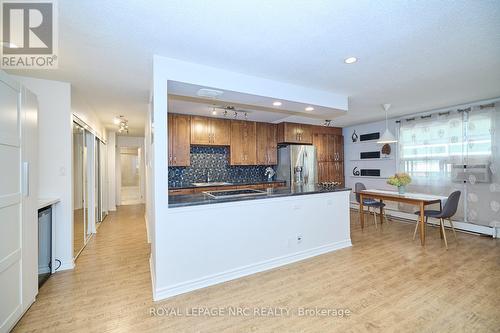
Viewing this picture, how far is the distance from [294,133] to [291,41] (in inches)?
155

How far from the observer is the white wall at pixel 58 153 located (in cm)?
277

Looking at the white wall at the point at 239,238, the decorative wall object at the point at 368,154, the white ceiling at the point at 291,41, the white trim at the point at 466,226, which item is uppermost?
the white ceiling at the point at 291,41

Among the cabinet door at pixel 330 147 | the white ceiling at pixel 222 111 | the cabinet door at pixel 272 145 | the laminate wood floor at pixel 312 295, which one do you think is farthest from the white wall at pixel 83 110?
the cabinet door at pixel 330 147

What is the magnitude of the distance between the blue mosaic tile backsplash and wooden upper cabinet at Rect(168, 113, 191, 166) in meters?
0.39

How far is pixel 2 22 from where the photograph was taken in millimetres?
1640

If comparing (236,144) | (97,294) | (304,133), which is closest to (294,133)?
(304,133)

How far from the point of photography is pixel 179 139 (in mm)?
4719

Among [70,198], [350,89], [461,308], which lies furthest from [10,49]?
[461,308]

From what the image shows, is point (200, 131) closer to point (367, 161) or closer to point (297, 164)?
point (297, 164)

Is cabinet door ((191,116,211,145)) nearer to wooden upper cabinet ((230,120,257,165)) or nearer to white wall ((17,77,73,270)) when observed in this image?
wooden upper cabinet ((230,120,257,165))

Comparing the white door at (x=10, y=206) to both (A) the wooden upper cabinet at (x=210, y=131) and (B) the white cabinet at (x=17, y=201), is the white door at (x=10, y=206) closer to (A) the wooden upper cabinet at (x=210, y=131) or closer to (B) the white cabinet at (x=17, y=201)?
(B) the white cabinet at (x=17, y=201)

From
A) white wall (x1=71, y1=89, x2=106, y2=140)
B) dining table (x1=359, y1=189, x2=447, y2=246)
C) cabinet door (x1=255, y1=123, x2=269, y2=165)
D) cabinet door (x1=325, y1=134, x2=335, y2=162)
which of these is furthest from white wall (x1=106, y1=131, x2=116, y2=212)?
dining table (x1=359, y1=189, x2=447, y2=246)

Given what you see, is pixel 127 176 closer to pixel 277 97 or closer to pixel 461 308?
pixel 277 97

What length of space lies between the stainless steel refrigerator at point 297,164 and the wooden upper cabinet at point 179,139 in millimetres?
2364
